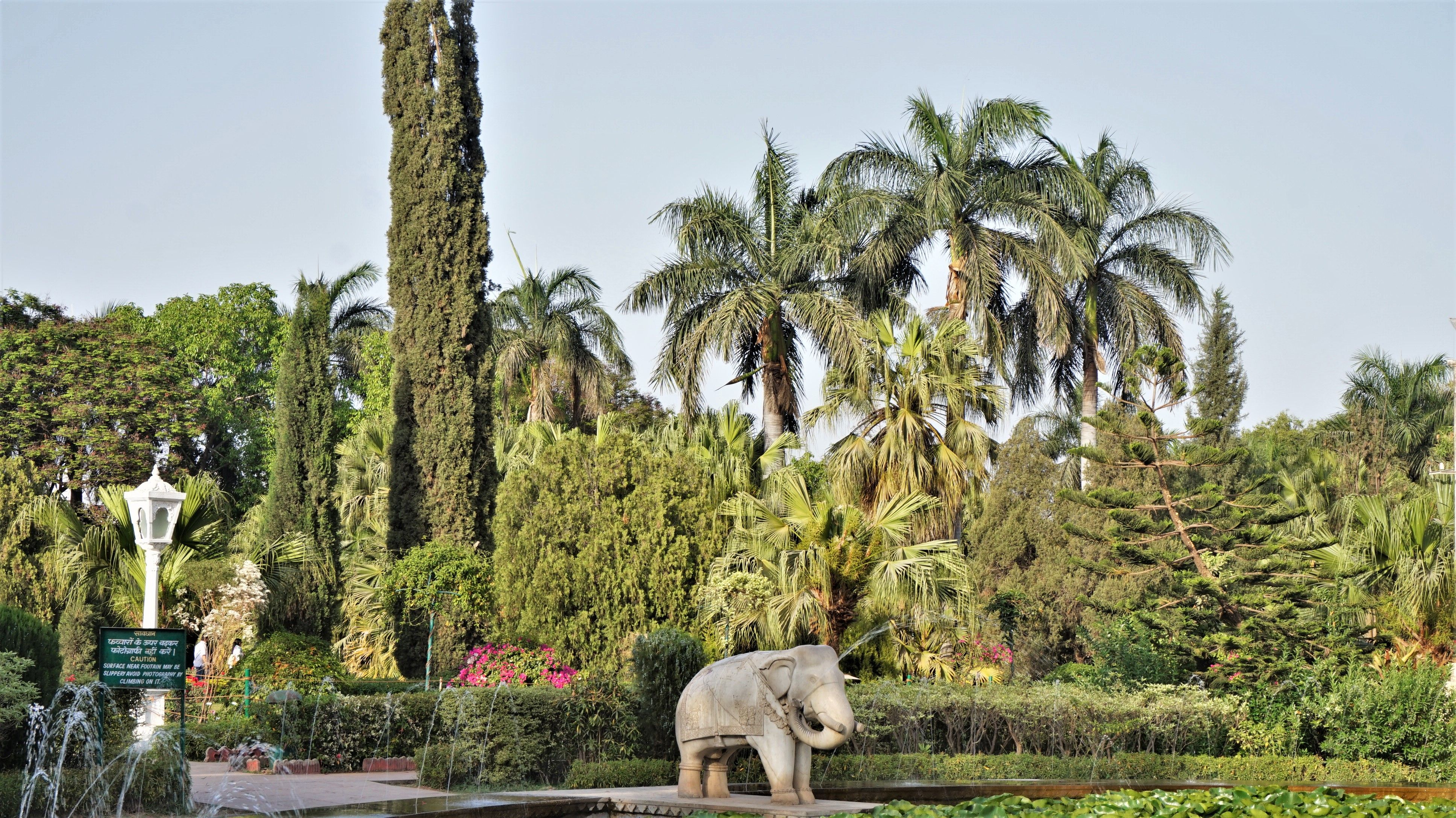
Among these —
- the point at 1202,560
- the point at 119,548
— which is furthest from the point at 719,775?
the point at 119,548

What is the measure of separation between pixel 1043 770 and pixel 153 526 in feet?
34.8

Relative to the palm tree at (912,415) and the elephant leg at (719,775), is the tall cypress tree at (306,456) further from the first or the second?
the elephant leg at (719,775)

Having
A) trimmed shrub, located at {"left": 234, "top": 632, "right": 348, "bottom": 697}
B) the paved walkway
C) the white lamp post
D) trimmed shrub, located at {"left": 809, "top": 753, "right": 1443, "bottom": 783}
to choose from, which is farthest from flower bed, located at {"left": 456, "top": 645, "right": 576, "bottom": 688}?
trimmed shrub, located at {"left": 809, "top": 753, "right": 1443, "bottom": 783}

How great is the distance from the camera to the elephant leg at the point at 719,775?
11.0m

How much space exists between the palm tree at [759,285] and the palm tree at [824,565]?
5.64 meters


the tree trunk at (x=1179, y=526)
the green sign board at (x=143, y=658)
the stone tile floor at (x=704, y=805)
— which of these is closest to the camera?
the stone tile floor at (x=704, y=805)

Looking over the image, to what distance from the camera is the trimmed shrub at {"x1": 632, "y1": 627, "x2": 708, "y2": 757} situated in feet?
44.5

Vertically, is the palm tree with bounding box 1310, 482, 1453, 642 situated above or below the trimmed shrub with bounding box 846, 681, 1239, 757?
above

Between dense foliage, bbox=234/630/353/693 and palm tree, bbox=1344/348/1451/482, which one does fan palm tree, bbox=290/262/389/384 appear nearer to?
dense foliage, bbox=234/630/353/693

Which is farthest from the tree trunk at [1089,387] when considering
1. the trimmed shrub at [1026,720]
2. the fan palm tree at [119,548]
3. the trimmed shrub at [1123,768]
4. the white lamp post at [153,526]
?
the white lamp post at [153,526]

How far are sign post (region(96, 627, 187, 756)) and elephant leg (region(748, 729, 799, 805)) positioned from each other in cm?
498

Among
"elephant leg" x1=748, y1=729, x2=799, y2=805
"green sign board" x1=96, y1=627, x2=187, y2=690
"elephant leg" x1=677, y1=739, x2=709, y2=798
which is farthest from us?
"green sign board" x1=96, y1=627, x2=187, y2=690

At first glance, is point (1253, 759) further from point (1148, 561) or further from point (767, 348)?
point (767, 348)

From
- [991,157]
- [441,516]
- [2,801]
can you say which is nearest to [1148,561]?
[991,157]
